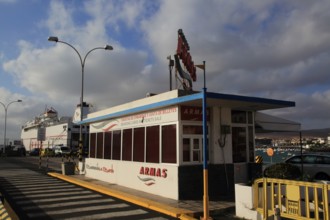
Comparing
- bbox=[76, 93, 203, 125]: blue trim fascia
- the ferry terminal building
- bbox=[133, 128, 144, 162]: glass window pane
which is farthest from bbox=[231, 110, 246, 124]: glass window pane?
bbox=[133, 128, 144, 162]: glass window pane

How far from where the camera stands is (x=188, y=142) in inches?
480

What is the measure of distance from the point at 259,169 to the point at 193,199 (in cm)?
326

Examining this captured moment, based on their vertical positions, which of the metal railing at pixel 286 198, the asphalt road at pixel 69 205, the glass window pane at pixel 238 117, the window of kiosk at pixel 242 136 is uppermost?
the glass window pane at pixel 238 117

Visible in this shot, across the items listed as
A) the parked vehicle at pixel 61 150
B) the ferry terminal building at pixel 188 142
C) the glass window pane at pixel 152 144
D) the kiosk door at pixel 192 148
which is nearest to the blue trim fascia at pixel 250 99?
the ferry terminal building at pixel 188 142

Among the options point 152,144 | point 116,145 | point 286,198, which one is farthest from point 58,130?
point 286,198

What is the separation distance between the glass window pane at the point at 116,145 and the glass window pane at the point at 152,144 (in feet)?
9.00

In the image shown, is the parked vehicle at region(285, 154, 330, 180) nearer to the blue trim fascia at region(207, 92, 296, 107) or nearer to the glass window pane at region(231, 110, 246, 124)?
the glass window pane at region(231, 110, 246, 124)

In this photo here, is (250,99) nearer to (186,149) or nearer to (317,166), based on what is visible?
(186,149)

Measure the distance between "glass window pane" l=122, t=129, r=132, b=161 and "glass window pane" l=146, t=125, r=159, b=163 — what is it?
1498 millimetres

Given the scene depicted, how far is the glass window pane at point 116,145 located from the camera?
16.1m

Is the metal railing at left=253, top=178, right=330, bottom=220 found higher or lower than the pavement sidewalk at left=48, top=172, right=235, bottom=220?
higher

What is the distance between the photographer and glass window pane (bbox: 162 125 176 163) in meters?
12.2

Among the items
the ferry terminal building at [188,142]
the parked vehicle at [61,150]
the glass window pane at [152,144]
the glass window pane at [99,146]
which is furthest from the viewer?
the parked vehicle at [61,150]

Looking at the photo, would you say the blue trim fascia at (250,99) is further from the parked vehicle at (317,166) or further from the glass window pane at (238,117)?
the parked vehicle at (317,166)
